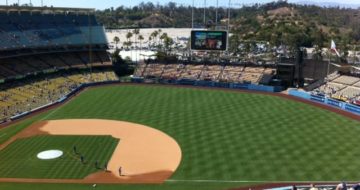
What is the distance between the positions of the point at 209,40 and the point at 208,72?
7700mm

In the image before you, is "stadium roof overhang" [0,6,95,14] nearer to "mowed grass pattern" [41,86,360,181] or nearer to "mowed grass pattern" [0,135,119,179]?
"mowed grass pattern" [41,86,360,181]

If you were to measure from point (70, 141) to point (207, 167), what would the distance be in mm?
17568

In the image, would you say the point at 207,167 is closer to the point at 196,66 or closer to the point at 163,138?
the point at 163,138

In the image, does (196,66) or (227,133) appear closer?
(227,133)

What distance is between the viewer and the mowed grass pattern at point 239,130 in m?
35.3

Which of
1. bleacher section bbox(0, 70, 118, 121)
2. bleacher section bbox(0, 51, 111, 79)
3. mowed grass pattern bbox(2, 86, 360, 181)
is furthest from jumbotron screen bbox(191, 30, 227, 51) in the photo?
bleacher section bbox(0, 51, 111, 79)

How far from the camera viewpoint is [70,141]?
44.6 metres

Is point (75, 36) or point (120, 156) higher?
point (75, 36)

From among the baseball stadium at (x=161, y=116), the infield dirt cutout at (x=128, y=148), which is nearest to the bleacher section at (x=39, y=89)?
the baseball stadium at (x=161, y=116)

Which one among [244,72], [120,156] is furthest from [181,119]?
[244,72]

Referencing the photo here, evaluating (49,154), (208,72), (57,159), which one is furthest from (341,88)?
(49,154)

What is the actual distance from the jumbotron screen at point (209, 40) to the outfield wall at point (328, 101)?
1779cm

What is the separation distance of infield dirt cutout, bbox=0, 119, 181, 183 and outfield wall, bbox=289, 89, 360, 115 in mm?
27839

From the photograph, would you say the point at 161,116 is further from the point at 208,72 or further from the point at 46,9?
the point at 46,9
